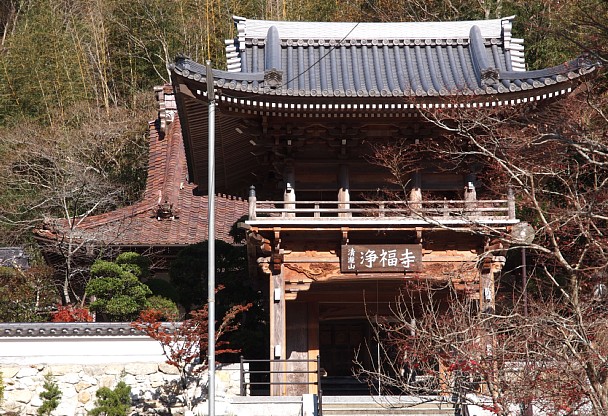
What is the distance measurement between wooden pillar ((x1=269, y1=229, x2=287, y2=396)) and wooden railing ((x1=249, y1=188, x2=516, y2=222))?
1.90ft

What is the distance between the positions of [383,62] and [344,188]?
261 centimetres

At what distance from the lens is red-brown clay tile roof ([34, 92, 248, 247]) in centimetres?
2188

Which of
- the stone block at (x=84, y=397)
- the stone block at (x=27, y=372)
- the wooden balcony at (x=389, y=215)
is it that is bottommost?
the stone block at (x=84, y=397)

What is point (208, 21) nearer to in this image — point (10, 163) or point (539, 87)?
point (10, 163)

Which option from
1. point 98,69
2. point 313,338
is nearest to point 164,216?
point 313,338

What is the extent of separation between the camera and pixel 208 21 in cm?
3259

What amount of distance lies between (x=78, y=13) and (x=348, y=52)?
65.3ft

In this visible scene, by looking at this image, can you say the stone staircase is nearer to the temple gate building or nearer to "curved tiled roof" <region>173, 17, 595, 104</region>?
the temple gate building

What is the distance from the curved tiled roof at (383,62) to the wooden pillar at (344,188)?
1.41m

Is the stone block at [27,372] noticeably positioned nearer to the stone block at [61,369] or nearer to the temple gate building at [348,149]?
the stone block at [61,369]

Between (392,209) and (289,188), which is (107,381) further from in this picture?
(392,209)

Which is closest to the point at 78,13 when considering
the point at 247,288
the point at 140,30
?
the point at 140,30

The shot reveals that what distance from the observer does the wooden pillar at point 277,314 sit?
16.4 m

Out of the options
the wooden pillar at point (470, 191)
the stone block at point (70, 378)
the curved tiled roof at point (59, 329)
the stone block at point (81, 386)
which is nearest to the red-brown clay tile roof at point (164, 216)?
the curved tiled roof at point (59, 329)
